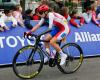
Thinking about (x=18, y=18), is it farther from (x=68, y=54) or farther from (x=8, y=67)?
(x=68, y=54)

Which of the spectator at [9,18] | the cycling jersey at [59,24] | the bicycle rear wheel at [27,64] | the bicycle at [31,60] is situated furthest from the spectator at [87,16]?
the bicycle rear wheel at [27,64]

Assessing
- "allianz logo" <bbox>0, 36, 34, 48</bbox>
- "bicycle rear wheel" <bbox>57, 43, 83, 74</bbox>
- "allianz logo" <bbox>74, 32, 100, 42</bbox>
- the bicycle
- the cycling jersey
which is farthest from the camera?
"allianz logo" <bbox>74, 32, 100, 42</bbox>

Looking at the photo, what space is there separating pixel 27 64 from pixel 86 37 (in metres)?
3.73

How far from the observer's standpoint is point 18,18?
10641mm

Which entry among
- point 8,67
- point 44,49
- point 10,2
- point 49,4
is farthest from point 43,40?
point 10,2

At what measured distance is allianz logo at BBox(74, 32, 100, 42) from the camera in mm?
11500

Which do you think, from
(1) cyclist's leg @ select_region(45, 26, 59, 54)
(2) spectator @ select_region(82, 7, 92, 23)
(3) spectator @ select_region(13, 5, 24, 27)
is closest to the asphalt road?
(1) cyclist's leg @ select_region(45, 26, 59, 54)

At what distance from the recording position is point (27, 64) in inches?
331

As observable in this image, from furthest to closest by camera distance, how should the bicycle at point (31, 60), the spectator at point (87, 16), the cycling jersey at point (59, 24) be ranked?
the spectator at point (87, 16)
the cycling jersey at point (59, 24)
the bicycle at point (31, 60)

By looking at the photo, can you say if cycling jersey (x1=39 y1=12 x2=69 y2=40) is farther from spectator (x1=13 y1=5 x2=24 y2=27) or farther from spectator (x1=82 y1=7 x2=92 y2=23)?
spectator (x1=82 y1=7 x2=92 y2=23)

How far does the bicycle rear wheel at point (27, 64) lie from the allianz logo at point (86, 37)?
3.17 metres

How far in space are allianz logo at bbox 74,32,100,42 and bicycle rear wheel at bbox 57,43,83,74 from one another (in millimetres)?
2074

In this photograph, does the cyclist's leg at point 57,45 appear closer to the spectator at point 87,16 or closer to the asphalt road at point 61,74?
the asphalt road at point 61,74

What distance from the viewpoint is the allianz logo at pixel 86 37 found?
11500 mm
